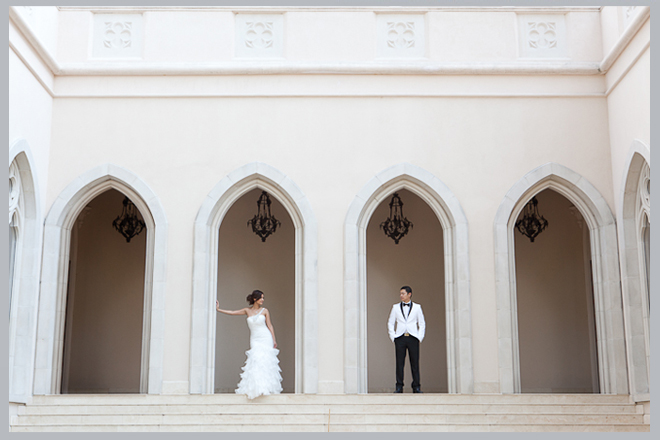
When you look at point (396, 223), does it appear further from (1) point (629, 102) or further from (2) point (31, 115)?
(2) point (31, 115)

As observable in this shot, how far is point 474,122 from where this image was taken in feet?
38.3

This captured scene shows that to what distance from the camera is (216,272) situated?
1123cm

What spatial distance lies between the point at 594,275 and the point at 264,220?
582 centimetres

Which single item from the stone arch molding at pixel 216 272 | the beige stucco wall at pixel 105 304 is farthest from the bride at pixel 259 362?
the beige stucco wall at pixel 105 304

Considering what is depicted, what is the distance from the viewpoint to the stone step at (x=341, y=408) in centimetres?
988

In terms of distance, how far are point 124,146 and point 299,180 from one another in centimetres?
258

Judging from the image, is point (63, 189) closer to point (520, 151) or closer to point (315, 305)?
point (315, 305)

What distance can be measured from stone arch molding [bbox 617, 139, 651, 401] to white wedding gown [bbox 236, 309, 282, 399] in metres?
4.71

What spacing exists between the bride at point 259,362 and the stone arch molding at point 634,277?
4712 millimetres

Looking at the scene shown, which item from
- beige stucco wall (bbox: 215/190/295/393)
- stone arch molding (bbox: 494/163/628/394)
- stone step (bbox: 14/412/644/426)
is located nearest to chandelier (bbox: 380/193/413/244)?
beige stucco wall (bbox: 215/190/295/393)

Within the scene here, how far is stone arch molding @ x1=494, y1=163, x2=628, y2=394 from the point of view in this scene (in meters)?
10.9

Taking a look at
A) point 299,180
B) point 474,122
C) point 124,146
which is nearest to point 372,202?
point 299,180

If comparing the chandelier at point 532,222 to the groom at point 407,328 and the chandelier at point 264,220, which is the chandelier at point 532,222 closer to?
the groom at point 407,328

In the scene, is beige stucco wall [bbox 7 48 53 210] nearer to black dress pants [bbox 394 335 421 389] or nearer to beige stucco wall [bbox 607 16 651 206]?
black dress pants [bbox 394 335 421 389]
